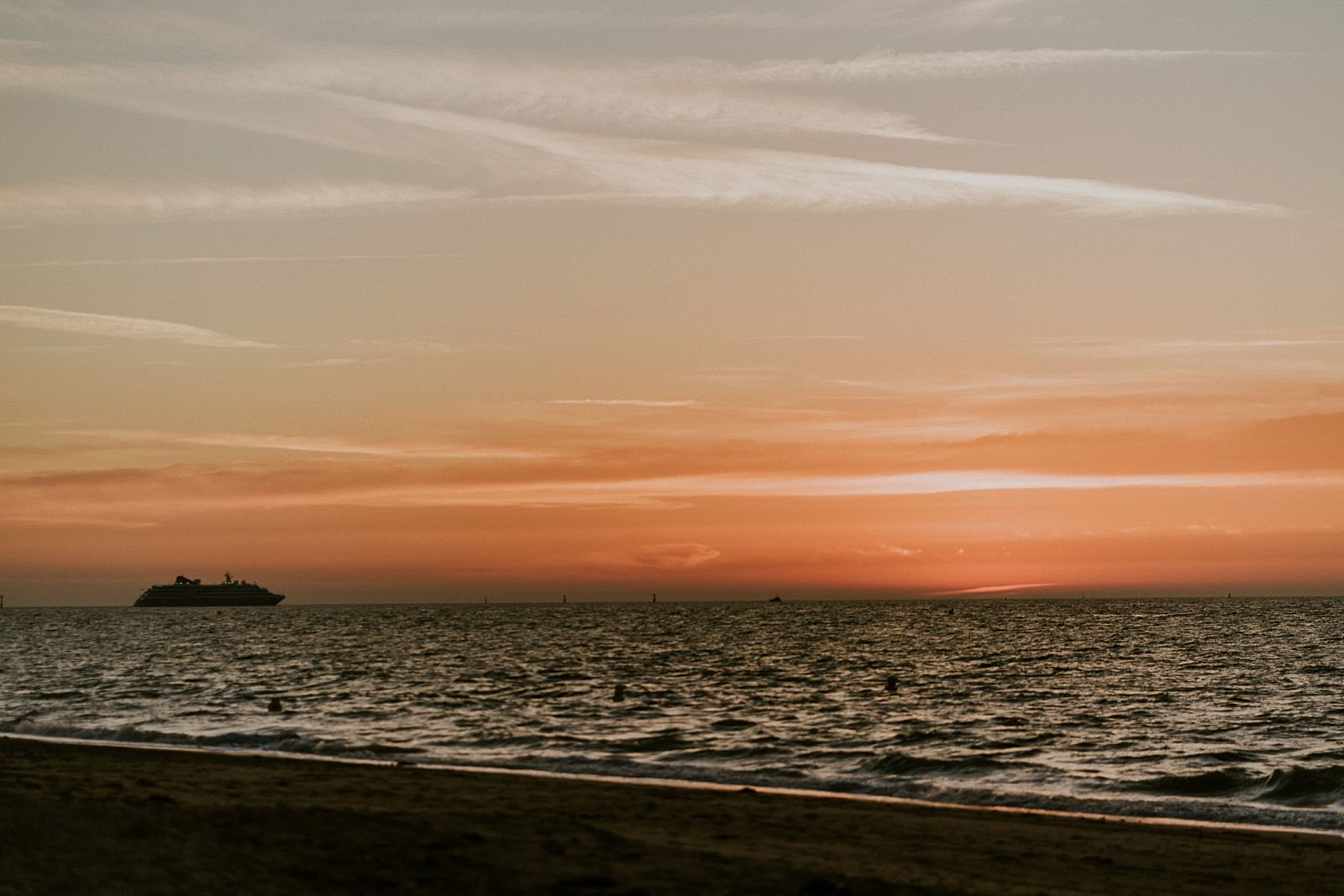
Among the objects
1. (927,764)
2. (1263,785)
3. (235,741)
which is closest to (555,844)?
(927,764)

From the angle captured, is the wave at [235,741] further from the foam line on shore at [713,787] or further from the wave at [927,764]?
the wave at [927,764]

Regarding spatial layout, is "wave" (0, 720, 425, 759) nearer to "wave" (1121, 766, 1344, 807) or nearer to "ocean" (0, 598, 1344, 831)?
"ocean" (0, 598, 1344, 831)

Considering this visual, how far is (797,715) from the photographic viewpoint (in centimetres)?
4828

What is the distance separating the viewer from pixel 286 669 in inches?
3142

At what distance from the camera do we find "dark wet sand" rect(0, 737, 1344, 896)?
52.6 ft

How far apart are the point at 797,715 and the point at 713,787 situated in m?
18.5

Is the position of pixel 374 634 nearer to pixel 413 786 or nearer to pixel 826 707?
pixel 826 707

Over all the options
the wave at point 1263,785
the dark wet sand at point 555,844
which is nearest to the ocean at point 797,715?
the wave at point 1263,785

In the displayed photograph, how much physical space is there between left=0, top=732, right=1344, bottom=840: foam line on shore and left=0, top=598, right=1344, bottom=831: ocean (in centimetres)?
63

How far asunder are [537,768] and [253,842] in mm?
16645

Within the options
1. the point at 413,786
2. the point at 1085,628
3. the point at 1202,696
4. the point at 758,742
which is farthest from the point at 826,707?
the point at 1085,628

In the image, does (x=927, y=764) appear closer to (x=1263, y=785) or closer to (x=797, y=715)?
(x=1263, y=785)

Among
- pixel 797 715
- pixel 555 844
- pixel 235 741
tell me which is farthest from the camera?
pixel 797 715

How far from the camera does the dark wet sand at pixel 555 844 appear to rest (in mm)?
16047
